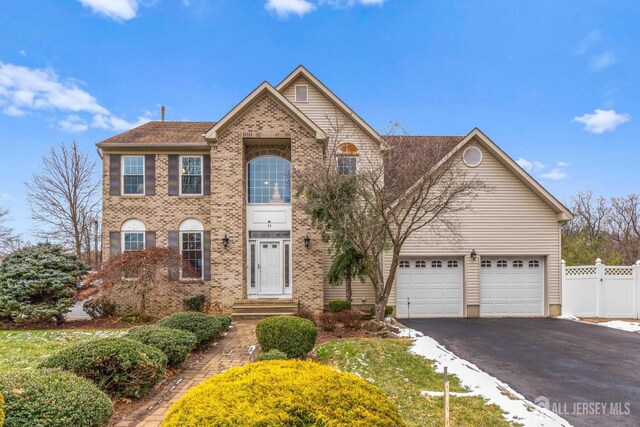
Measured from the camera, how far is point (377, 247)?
10156mm

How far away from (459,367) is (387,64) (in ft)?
49.0

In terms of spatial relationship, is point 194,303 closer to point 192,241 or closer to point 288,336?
point 192,241

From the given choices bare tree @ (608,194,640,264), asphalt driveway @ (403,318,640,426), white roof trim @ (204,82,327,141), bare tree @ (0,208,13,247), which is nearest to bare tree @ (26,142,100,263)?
bare tree @ (0,208,13,247)

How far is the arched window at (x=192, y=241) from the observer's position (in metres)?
14.2

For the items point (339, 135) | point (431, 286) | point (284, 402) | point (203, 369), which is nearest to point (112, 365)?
point (203, 369)

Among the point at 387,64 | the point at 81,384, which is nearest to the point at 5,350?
the point at 81,384

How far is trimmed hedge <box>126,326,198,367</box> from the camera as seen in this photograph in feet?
21.5

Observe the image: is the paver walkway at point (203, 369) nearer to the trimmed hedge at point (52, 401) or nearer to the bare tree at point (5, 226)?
the trimmed hedge at point (52, 401)

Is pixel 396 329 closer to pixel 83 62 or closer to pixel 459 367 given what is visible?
pixel 459 367

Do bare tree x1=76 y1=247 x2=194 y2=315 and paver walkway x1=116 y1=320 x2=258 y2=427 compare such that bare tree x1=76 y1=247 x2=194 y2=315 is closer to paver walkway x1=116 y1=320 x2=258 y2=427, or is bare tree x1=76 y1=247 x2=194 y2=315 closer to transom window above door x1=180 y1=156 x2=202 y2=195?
transom window above door x1=180 y1=156 x2=202 y2=195

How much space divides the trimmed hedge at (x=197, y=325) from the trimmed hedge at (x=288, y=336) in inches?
65.1

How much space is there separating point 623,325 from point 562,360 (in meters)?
6.34

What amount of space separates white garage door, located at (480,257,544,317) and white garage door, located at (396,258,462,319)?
3.38ft

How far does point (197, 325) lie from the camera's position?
332 inches
